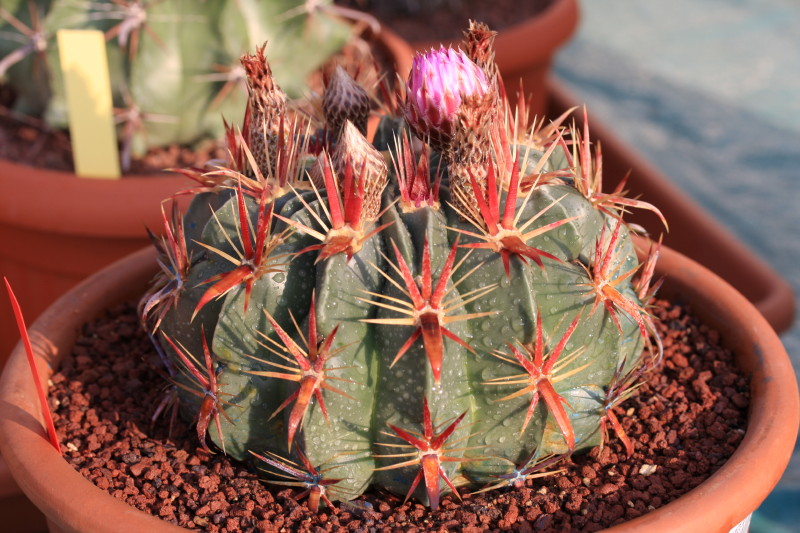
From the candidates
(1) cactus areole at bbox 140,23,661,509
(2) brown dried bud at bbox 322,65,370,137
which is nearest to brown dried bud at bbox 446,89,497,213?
(1) cactus areole at bbox 140,23,661,509

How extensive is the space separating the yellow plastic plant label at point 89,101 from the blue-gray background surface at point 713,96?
6.03 ft

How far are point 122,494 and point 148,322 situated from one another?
0.91 ft

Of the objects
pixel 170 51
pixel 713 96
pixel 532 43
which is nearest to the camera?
pixel 170 51

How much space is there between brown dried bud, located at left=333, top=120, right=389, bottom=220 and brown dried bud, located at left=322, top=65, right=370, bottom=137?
146 mm

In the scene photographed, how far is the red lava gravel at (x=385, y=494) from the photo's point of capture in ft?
3.96

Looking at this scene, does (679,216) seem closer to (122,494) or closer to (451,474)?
(451,474)

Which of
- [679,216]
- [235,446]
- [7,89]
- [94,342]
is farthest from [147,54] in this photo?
[679,216]

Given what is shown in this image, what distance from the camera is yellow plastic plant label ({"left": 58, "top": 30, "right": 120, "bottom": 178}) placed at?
1.80m

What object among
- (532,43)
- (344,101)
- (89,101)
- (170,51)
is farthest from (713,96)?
(344,101)

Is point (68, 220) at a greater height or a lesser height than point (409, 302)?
lesser

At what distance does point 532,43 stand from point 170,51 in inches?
42.8

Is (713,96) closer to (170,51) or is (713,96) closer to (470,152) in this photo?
(170,51)

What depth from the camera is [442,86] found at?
3.62 ft

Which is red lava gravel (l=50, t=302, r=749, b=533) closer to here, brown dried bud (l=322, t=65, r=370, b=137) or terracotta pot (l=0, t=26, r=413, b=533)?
terracotta pot (l=0, t=26, r=413, b=533)
